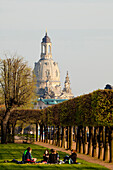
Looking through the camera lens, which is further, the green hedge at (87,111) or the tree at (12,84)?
the tree at (12,84)

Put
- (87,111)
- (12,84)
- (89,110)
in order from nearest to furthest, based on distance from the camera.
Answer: (89,110) < (87,111) < (12,84)

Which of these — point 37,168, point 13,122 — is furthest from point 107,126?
point 13,122

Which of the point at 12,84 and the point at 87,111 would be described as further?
the point at 12,84

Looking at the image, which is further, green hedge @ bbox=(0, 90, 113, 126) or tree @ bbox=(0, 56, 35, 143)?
tree @ bbox=(0, 56, 35, 143)

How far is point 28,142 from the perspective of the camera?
Result: 69812 mm

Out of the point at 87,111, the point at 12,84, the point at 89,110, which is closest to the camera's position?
the point at 89,110

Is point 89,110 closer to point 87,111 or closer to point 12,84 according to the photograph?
point 87,111

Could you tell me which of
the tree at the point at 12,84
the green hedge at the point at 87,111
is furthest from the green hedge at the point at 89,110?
the tree at the point at 12,84

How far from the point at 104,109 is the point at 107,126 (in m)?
1.41

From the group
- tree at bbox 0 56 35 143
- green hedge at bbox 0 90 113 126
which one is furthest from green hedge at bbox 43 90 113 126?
tree at bbox 0 56 35 143

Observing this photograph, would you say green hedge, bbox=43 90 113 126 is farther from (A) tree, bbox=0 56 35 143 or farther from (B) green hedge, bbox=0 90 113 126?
(A) tree, bbox=0 56 35 143

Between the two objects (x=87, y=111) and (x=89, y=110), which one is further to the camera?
(x=87, y=111)

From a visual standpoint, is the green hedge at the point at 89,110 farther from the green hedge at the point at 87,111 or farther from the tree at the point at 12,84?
the tree at the point at 12,84

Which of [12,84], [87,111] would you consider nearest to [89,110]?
[87,111]
